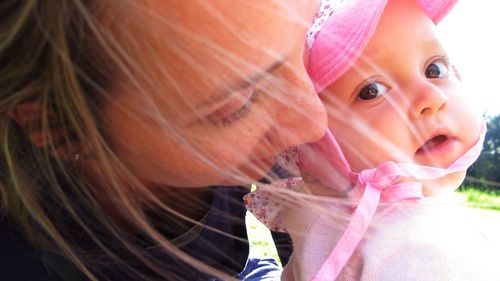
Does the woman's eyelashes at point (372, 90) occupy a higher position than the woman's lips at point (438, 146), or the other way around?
the woman's eyelashes at point (372, 90)

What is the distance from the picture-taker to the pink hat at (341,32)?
2.33ft

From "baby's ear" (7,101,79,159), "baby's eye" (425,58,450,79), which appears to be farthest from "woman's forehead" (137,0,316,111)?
"baby's eye" (425,58,450,79)

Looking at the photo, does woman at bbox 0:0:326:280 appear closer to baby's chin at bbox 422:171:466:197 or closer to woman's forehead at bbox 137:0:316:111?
woman's forehead at bbox 137:0:316:111

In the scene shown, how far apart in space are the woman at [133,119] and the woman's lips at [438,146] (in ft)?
0.53

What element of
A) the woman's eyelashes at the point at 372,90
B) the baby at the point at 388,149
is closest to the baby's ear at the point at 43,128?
the baby at the point at 388,149

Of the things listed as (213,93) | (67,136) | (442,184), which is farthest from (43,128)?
(442,184)

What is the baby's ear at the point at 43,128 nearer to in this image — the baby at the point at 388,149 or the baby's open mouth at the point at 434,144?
the baby at the point at 388,149

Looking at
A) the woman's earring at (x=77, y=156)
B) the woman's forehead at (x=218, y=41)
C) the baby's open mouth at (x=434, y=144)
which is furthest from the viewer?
the baby's open mouth at (x=434, y=144)

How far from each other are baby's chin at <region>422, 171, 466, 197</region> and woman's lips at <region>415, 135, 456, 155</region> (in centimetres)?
4

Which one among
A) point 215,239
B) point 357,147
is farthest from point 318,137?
point 215,239

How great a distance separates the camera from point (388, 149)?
72 cm

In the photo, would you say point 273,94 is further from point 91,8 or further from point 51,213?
point 51,213

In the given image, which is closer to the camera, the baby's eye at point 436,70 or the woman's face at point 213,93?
the woman's face at point 213,93

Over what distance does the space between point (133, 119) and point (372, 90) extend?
0.33 metres
